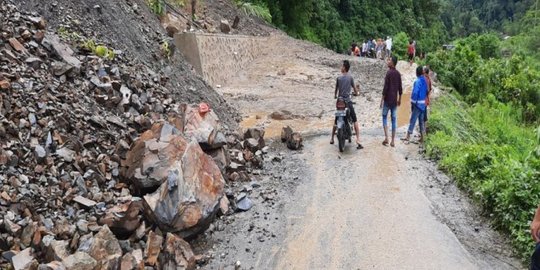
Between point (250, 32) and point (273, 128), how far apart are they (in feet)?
41.9

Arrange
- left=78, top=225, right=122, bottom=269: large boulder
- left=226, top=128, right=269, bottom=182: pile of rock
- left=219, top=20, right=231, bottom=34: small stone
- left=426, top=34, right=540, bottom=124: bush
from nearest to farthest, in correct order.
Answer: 1. left=78, top=225, right=122, bottom=269: large boulder
2. left=226, top=128, right=269, bottom=182: pile of rock
3. left=426, top=34, right=540, bottom=124: bush
4. left=219, top=20, right=231, bottom=34: small stone

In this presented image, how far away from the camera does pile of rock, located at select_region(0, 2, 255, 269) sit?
4770mm

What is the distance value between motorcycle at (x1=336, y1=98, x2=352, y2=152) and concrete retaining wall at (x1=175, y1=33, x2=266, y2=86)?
6.58 metres

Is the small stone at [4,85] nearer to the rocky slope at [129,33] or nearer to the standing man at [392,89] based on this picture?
the rocky slope at [129,33]

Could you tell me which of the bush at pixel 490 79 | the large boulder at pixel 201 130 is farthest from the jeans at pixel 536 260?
the bush at pixel 490 79

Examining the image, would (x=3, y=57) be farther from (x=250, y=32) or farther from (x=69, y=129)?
(x=250, y=32)

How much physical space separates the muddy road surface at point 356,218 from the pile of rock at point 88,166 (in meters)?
0.66

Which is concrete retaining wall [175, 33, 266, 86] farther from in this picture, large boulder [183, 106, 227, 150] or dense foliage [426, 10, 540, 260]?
dense foliage [426, 10, 540, 260]

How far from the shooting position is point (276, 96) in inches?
613

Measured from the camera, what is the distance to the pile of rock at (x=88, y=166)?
4.77 meters

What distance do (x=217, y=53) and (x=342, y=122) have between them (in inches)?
329

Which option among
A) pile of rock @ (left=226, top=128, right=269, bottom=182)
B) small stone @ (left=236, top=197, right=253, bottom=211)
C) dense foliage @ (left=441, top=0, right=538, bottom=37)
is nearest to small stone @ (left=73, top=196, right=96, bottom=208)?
small stone @ (left=236, top=197, right=253, bottom=211)

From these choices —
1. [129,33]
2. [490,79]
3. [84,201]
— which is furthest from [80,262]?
[490,79]

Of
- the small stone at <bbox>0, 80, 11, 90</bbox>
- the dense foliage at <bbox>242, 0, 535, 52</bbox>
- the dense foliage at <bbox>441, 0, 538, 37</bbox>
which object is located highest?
the small stone at <bbox>0, 80, 11, 90</bbox>
